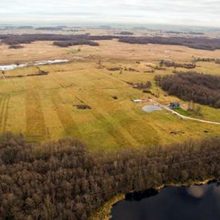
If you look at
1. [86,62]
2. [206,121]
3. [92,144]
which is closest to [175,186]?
[92,144]

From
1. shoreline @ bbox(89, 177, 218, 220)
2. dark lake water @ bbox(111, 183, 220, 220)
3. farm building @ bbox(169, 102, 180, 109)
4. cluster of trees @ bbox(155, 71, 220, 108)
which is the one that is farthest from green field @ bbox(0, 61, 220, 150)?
dark lake water @ bbox(111, 183, 220, 220)

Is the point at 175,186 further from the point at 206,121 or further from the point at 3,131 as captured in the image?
the point at 3,131

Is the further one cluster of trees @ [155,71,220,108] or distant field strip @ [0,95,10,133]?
cluster of trees @ [155,71,220,108]

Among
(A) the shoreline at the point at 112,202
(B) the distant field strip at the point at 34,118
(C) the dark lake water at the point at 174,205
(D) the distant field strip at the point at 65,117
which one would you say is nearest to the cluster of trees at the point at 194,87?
(D) the distant field strip at the point at 65,117

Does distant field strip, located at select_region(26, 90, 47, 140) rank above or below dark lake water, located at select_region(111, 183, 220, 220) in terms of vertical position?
above

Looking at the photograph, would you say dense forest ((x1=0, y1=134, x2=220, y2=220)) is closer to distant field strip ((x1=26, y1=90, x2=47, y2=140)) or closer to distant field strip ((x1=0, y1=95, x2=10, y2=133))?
distant field strip ((x1=26, y1=90, x2=47, y2=140))

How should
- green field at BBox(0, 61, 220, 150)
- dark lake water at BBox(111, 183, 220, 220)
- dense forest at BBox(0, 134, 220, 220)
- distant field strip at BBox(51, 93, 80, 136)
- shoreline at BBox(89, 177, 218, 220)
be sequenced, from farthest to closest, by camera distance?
distant field strip at BBox(51, 93, 80, 136), green field at BBox(0, 61, 220, 150), dark lake water at BBox(111, 183, 220, 220), shoreline at BBox(89, 177, 218, 220), dense forest at BBox(0, 134, 220, 220)

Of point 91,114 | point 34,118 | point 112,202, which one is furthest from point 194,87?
point 112,202
